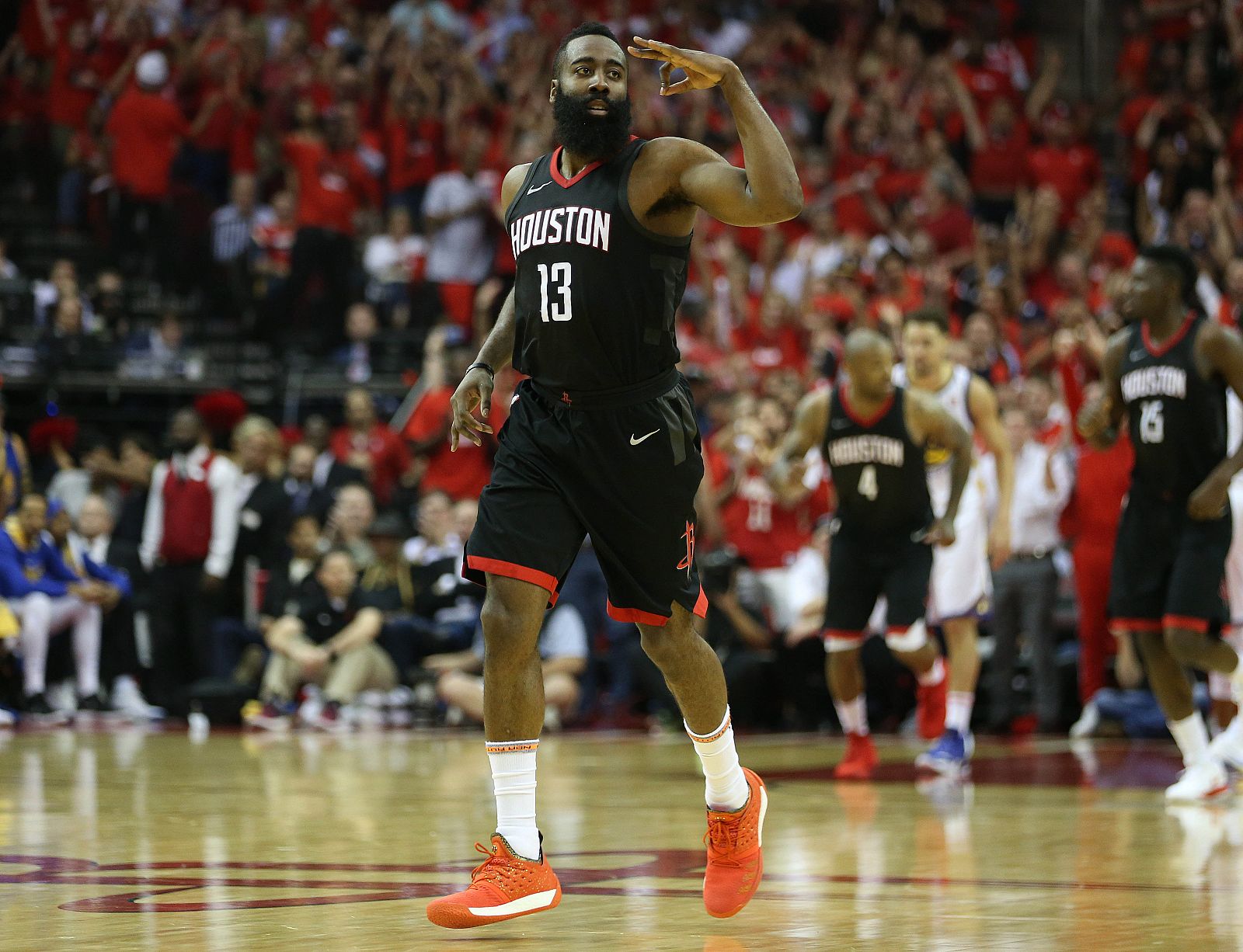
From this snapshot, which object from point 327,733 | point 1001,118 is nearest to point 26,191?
point 327,733

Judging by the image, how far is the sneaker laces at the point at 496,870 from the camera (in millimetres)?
4123

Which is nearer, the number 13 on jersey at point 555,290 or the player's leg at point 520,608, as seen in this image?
the player's leg at point 520,608

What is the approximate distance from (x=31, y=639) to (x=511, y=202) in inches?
359

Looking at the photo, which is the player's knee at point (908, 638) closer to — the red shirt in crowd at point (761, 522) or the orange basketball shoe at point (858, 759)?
the orange basketball shoe at point (858, 759)

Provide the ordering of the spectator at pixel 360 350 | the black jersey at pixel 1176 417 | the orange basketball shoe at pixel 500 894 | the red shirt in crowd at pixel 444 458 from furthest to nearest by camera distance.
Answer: the spectator at pixel 360 350, the red shirt in crowd at pixel 444 458, the black jersey at pixel 1176 417, the orange basketball shoe at pixel 500 894

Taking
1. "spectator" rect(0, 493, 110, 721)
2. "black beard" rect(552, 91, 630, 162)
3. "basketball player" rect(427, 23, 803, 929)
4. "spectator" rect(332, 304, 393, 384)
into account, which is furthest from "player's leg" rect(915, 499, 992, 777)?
"spectator" rect(332, 304, 393, 384)

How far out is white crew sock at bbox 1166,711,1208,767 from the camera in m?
7.39

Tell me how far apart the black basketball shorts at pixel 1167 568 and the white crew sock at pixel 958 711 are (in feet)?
4.23

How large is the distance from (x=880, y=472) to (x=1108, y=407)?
1257 mm

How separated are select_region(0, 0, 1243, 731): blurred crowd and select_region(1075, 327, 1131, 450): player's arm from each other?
2183mm

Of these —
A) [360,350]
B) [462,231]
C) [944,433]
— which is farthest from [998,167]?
[944,433]

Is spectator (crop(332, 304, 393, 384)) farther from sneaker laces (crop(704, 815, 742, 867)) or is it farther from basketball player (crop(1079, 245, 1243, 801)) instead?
sneaker laces (crop(704, 815, 742, 867))

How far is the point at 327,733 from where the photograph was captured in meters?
11.7

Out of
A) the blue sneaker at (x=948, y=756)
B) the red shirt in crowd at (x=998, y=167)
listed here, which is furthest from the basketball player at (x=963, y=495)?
the red shirt in crowd at (x=998, y=167)
